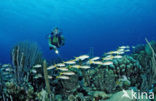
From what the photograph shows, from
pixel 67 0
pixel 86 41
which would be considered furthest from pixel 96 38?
pixel 67 0

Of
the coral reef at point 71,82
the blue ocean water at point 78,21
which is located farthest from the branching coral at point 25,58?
the blue ocean water at point 78,21

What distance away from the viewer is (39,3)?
141 ft

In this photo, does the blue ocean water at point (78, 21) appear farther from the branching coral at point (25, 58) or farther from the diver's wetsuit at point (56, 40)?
the branching coral at point (25, 58)

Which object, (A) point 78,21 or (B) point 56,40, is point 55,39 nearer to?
(B) point 56,40

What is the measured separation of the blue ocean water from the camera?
4738 centimetres

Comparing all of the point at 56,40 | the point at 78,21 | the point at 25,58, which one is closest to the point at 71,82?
the point at 56,40

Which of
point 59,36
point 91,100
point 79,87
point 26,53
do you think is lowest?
point 91,100

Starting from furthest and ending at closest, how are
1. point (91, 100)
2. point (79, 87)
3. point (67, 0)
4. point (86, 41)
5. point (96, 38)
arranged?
point (86, 41) < point (96, 38) < point (67, 0) < point (79, 87) < point (91, 100)

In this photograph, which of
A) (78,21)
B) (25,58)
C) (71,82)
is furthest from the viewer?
(78,21)

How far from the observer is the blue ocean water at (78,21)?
155 ft

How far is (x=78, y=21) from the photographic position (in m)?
73.6

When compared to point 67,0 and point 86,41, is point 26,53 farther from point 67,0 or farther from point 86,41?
point 86,41

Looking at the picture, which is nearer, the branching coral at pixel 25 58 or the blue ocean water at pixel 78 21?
the branching coral at pixel 25 58

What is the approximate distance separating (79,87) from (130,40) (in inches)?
4614
